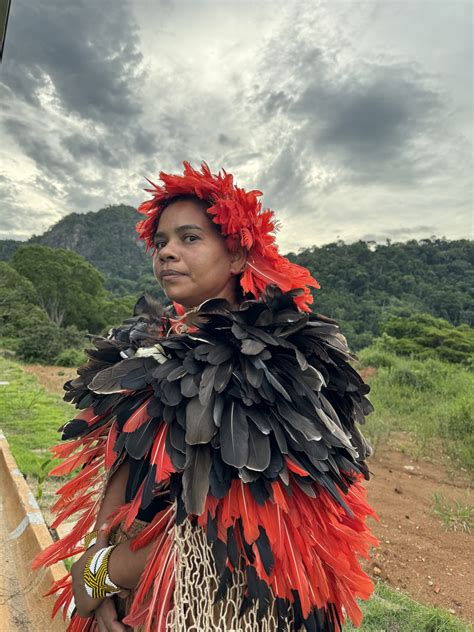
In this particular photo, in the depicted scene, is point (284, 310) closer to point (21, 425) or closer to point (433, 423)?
point (21, 425)

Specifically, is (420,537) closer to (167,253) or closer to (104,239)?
(167,253)

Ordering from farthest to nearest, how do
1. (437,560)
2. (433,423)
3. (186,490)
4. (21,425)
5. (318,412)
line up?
1. (433,423)
2. (21,425)
3. (437,560)
4. (318,412)
5. (186,490)

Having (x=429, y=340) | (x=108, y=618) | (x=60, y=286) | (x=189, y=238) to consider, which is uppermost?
(x=189, y=238)

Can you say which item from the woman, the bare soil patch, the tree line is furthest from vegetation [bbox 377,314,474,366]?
the woman

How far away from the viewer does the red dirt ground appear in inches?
118

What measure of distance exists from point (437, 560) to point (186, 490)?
353 cm

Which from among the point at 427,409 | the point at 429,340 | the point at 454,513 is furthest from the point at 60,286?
the point at 454,513

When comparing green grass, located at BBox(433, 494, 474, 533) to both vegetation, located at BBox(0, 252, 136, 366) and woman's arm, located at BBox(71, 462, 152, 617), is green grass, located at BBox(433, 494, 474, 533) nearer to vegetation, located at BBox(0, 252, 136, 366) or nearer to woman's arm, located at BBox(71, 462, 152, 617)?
woman's arm, located at BBox(71, 462, 152, 617)

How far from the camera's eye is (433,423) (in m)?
7.00

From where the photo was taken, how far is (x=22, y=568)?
2395 mm

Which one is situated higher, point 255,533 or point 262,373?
point 262,373

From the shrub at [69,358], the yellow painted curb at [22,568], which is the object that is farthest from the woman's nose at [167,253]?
the shrub at [69,358]

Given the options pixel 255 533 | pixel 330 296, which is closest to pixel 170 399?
pixel 255 533

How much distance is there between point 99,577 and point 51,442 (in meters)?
4.25
